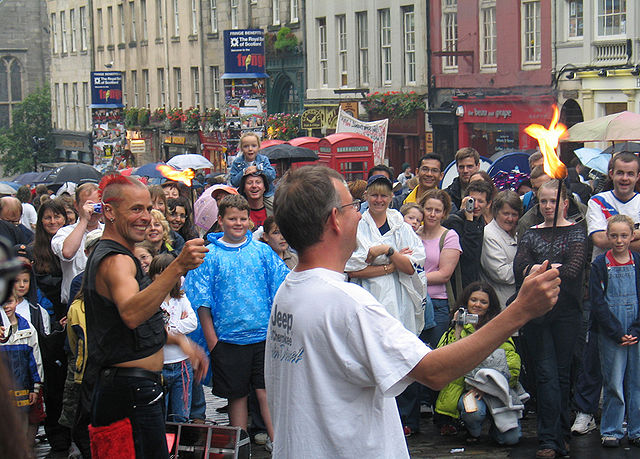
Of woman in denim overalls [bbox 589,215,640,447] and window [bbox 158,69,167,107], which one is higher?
window [bbox 158,69,167,107]

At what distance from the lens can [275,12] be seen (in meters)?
37.9

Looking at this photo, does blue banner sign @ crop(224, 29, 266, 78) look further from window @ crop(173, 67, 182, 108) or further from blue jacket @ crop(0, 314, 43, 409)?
window @ crop(173, 67, 182, 108)

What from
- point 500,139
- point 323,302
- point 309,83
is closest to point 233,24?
point 309,83

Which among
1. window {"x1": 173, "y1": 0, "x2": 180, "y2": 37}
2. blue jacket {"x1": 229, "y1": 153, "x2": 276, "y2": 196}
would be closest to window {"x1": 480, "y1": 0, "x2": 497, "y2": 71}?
blue jacket {"x1": 229, "y1": 153, "x2": 276, "y2": 196}

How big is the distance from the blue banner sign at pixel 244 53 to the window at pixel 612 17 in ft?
25.5

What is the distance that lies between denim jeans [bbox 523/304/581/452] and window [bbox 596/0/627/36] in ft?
53.8

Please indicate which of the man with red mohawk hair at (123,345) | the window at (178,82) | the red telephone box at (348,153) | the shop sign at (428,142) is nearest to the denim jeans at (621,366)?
the man with red mohawk hair at (123,345)

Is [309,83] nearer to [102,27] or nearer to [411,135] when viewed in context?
[411,135]

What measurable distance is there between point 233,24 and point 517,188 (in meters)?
31.5

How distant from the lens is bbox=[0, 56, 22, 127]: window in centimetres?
6625

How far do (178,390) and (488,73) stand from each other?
21333 mm

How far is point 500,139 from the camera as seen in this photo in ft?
86.7

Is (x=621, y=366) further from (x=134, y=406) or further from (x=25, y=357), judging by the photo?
(x=25, y=357)

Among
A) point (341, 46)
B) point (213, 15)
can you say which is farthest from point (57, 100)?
point (341, 46)
